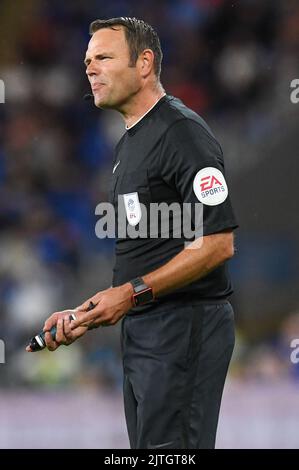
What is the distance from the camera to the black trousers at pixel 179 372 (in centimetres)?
288

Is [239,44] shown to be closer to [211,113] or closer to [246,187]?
[211,113]

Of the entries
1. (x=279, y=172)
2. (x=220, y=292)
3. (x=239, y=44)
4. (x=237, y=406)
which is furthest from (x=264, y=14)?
(x=220, y=292)

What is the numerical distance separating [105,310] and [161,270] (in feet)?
0.69

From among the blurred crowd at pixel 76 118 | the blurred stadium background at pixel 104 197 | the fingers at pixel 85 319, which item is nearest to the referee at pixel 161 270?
the fingers at pixel 85 319

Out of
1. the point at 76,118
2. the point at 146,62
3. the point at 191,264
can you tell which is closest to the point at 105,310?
the point at 191,264

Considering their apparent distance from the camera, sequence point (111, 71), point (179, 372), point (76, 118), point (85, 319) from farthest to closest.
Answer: point (76, 118) → point (111, 71) → point (179, 372) → point (85, 319)

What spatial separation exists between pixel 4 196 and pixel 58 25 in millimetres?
1768

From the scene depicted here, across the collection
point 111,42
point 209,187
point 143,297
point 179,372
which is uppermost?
point 111,42

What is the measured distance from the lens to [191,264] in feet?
9.18

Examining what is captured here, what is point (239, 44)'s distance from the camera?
8062 mm

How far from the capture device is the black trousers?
9.46 ft

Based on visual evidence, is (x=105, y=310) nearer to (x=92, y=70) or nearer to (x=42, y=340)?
(x=42, y=340)

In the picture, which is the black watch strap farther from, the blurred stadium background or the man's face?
the blurred stadium background

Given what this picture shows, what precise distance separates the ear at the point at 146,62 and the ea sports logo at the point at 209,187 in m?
0.46
